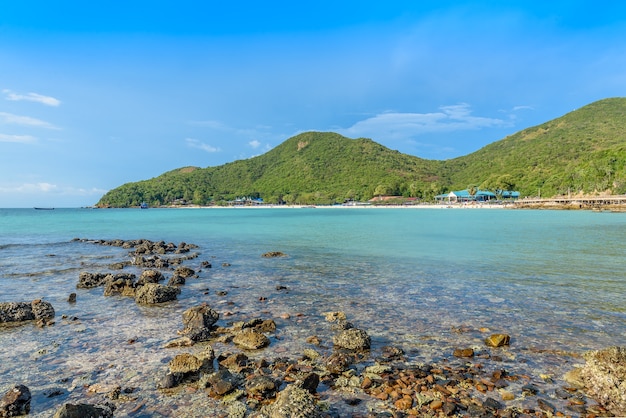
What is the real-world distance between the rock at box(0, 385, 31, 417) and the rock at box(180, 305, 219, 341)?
3.61 m

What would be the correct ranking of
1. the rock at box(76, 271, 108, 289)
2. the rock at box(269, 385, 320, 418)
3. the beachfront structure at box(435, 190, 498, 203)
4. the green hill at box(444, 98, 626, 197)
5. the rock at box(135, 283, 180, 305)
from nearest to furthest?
the rock at box(269, 385, 320, 418) → the rock at box(135, 283, 180, 305) → the rock at box(76, 271, 108, 289) → the green hill at box(444, 98, 626, 197) → the beachfront structure at box(435, 190, 498, 203)

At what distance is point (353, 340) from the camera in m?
8.73

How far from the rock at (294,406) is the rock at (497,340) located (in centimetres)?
532

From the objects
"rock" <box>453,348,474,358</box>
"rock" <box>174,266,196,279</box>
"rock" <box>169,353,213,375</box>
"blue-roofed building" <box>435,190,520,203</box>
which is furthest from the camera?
"blue-roofed building" <box>435,190,520,203</box>

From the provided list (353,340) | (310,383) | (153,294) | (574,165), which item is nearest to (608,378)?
(353,340)

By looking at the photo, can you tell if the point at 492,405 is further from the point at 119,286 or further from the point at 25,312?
the point at 119,286

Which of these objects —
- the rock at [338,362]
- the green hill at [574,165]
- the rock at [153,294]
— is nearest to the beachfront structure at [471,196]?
the green hill at [574,165]

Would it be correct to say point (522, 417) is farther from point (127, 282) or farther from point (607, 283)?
point (127, 282)

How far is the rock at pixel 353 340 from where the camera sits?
8.63 m

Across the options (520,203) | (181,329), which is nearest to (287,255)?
(181,329)

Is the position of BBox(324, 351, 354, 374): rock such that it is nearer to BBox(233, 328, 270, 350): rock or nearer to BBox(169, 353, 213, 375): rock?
BBox(233, 328, 270, 350): rock

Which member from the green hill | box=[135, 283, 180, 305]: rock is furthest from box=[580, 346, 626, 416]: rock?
the green hill

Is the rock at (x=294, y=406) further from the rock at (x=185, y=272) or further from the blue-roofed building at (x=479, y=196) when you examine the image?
the blue-roofed building at (x=479, y=196)

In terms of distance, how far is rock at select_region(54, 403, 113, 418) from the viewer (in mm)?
5508
